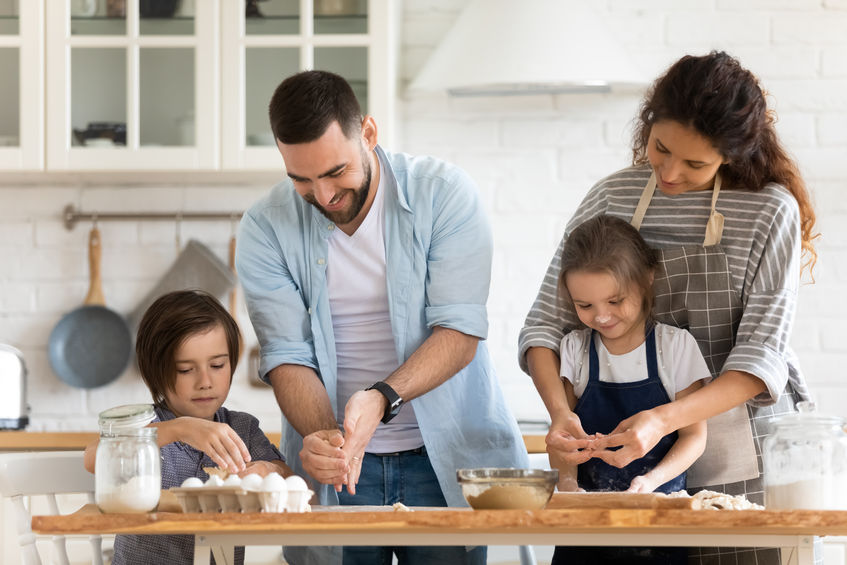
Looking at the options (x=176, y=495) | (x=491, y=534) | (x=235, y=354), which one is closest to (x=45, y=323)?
(x=235, y=354)

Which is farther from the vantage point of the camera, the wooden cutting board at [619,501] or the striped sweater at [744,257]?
the striped sweater at [744,257]

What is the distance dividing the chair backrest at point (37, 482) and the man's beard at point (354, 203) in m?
0.65

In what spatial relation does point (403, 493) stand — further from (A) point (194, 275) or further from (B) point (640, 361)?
(A) point (194, 275)

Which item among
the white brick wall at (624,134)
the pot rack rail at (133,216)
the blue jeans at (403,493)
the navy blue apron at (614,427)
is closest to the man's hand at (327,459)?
the blue jeans at (403,493)

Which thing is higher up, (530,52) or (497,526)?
(530,52)

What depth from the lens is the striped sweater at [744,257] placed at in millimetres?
1738

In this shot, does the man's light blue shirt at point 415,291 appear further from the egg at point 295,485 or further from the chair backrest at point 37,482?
the egg at point 295,485

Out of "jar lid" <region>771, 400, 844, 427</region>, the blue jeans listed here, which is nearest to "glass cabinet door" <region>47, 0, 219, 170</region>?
the blue jeans

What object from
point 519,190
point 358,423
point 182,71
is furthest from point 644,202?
point 182,71

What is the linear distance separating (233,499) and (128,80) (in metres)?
2.09

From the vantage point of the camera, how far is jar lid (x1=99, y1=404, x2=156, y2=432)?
1.45 metres

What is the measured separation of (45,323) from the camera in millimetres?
3414

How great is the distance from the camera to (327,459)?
1685 millimetres

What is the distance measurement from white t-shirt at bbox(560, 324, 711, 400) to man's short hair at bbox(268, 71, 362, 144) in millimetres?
537
